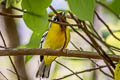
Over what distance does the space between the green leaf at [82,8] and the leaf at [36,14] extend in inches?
1.9

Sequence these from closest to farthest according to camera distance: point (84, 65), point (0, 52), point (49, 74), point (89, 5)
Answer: point (89, 5)
point (0, 52)
point (49, 74)
point (84, 65)

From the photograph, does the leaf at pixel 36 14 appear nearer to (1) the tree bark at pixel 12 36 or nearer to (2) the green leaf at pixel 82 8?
(2) the green leaf at pixel 82 8

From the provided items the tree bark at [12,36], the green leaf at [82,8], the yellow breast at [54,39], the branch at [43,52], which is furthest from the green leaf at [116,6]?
the yellow breast at [54,39]

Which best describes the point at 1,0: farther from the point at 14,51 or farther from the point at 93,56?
the point at 93,56

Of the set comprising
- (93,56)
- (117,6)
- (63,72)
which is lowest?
(63,72)

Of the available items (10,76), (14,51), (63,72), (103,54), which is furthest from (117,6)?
(63,72)

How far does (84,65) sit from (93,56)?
1090mm

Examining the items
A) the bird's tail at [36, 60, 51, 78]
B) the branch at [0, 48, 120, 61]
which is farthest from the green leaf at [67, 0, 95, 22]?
the bird's tail at [36, 60, 51, 78]

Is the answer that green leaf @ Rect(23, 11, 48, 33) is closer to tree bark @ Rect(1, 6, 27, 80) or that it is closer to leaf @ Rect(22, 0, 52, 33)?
leaf @ Rect(22, 0, 52, 33)

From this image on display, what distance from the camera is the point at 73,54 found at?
73 cm

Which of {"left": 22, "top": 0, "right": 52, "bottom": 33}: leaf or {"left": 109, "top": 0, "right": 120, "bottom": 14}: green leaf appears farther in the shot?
{"left": 109, "top": 0, "right": 120, "bottom": 14}: green leaf

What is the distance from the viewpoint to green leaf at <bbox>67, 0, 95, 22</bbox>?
0.43 metres

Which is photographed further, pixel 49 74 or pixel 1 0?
pixel 49 74

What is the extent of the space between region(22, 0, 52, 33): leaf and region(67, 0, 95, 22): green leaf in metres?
0.05
